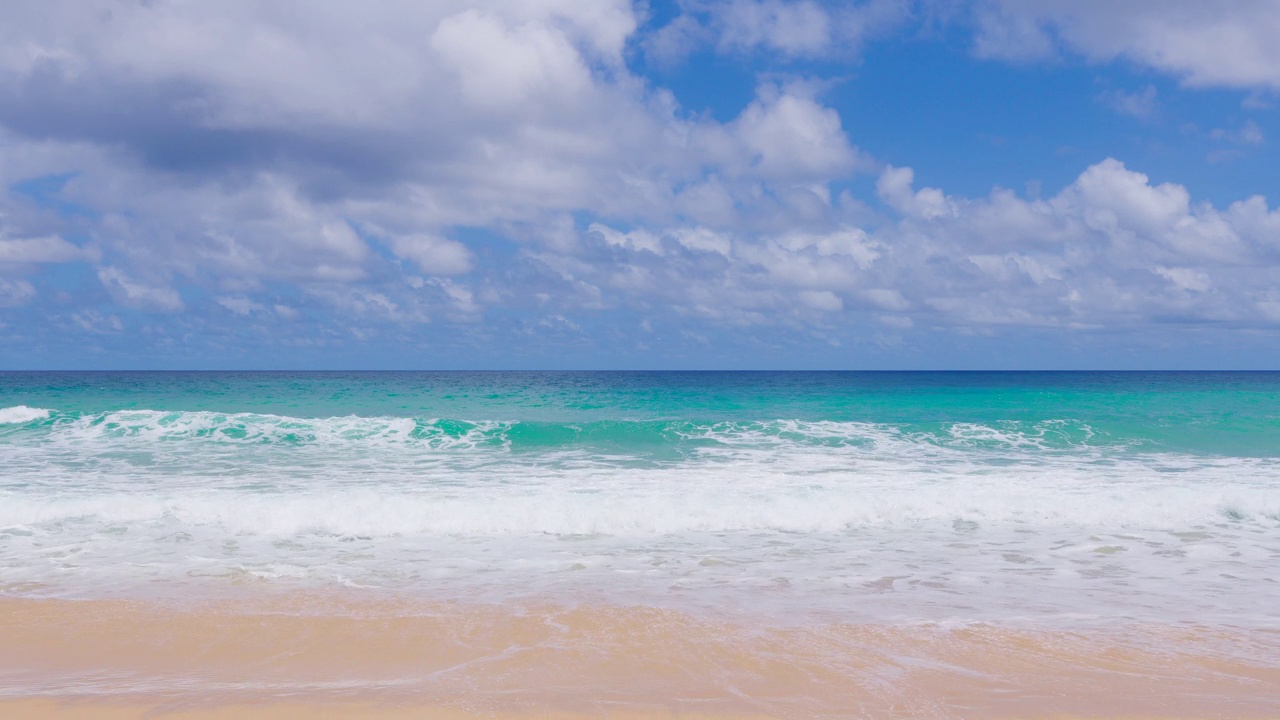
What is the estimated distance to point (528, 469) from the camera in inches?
615

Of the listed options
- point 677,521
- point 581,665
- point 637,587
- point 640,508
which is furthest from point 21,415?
point 581,665

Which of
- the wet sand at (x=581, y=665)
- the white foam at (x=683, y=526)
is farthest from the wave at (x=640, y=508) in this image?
the wet sand at (x=581, y=665)

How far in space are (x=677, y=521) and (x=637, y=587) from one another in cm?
319

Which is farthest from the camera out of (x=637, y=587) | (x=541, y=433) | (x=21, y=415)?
(x=21, y=415)

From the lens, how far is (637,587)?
7.21 metres

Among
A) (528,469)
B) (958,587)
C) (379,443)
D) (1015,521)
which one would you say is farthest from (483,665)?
(379,443)

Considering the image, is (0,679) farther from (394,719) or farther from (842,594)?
(842,594)

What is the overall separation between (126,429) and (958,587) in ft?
73.8

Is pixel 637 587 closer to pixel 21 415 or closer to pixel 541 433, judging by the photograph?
pixel 541 433

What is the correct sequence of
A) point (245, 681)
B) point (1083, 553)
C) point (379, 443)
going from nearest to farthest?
point (245, 681) → point (1083, 553) → point (379, 443)

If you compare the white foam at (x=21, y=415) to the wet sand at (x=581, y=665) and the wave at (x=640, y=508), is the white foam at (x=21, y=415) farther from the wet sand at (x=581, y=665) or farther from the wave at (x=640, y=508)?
the wet sand at (x=581, y=665)

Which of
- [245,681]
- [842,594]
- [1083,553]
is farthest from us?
[1083,553]

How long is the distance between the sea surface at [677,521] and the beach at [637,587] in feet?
0.20

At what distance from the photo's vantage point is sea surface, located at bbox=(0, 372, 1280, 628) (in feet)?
23.2
